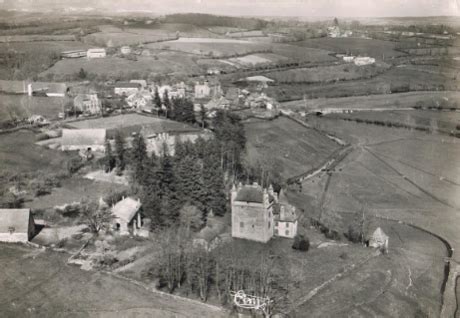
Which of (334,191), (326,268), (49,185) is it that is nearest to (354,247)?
(326,268)

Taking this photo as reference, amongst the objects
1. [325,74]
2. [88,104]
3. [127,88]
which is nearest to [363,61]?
[325,74]

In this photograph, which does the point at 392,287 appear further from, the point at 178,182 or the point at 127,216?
the point at 127,216

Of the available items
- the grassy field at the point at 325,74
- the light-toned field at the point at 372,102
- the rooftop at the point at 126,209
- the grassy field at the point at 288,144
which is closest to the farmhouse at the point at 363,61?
the grassy field at the point at 325,74

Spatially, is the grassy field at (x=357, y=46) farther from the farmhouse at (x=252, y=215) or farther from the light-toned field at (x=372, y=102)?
the farmhouse at (x=252, y=215)

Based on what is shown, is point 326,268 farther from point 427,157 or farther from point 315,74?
point 315,74

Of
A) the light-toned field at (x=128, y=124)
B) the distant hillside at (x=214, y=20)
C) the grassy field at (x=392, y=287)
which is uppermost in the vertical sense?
the distant hillside at (x=214, y=20)
